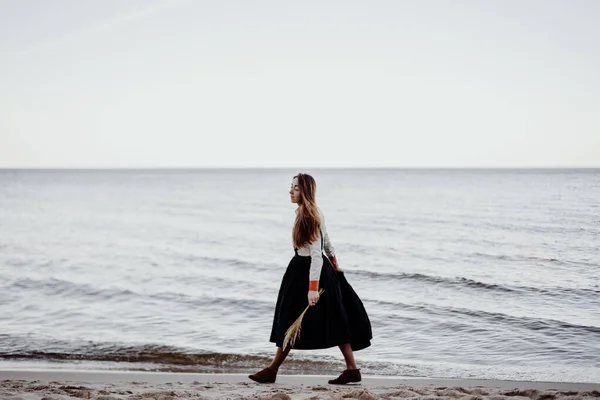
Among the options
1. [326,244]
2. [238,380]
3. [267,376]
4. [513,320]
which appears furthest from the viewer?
[513,320]

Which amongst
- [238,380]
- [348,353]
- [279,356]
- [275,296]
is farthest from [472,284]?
[279,356]

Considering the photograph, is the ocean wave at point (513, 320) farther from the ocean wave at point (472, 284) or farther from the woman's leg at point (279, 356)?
the woman's leg at point (279, 356)

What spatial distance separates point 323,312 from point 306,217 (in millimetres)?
929

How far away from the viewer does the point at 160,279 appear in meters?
15.1

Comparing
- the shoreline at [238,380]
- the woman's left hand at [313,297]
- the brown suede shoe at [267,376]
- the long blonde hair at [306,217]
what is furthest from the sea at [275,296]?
the long blonde hair at [306,217]

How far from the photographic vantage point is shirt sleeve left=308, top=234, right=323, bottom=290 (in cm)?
614

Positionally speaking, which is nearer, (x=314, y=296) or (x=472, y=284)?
(x=314, y=296)

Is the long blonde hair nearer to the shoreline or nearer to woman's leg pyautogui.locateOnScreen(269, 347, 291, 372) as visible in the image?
woman's leg pyautogui.locateOnScreen(269, 347, 291, 372)

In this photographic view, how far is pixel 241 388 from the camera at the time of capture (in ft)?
20.5

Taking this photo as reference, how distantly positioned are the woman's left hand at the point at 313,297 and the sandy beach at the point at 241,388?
82cm

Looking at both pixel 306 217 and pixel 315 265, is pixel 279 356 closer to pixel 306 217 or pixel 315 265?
pixel 315 265

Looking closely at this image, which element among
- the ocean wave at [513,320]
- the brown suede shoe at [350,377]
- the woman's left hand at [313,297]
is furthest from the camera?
the ocean wave at [513,320]

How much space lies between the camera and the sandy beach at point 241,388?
5.75 m

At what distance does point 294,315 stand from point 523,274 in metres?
10.0
